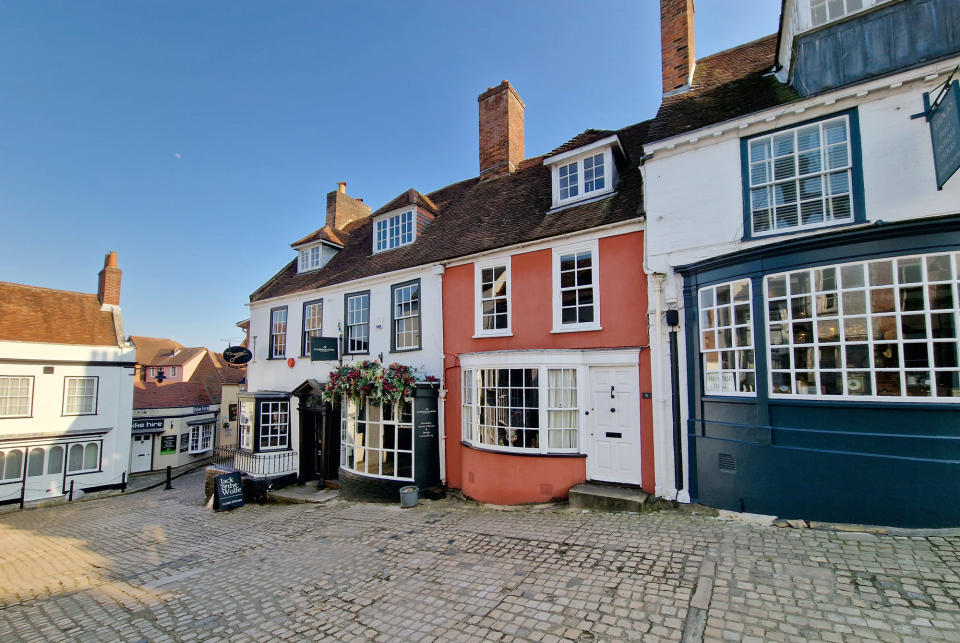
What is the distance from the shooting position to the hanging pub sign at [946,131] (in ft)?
19.0

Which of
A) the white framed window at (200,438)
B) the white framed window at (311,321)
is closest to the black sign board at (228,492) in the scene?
the white framed window at (311,321)

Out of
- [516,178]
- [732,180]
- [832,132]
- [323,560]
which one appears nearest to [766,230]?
[732,180]

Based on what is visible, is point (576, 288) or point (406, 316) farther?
point (406, 316)

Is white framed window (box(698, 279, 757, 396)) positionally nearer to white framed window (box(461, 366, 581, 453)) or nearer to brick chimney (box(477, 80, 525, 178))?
white framed window (box(461, 366, 581, 453))

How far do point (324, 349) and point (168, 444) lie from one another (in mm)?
21610

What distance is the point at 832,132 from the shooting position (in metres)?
7.31

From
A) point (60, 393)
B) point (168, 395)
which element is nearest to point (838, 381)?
point (60, 393)

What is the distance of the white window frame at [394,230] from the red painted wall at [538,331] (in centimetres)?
333

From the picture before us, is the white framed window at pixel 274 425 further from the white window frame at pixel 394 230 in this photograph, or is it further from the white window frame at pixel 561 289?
the white window frame at pixel 561 289

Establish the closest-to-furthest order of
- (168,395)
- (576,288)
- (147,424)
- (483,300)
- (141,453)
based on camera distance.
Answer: (576,288), (483,300), (147,424), (141,453), (168,395)

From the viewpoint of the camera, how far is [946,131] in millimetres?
6020

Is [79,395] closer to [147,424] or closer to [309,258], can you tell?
[147,424]

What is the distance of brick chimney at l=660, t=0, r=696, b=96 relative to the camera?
35.0ft

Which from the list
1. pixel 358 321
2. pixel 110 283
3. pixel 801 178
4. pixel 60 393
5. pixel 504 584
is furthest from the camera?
pixel 110 283
